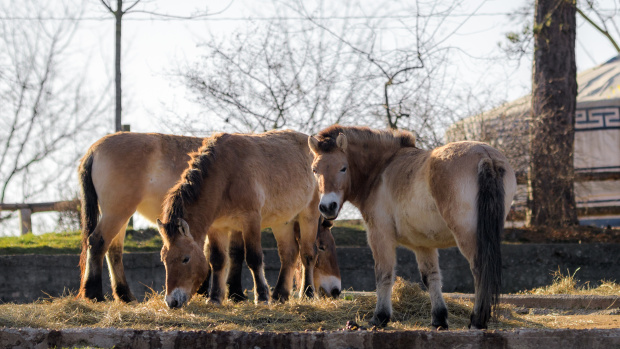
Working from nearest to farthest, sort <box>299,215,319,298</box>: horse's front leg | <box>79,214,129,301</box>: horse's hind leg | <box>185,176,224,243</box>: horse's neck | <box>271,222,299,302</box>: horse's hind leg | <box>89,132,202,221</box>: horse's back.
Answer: <box>185,176,224,243</box>: horse's neck
<box>79,214,129,301</box>: horse's hind leg
<box>89,132,202,221</box>: horse's back
<box>271,222,299,302</box>: horse's hind leg
<box>299,215,319,298</box>: horse's front leg

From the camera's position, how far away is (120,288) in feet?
26.0

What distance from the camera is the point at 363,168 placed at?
6.05m

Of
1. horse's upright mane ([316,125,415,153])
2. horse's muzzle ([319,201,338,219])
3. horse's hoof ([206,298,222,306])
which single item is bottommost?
horse's hoof ([206,298,222,306])

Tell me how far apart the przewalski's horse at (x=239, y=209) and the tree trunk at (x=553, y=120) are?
5.32 m

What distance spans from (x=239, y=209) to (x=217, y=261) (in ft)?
2.32

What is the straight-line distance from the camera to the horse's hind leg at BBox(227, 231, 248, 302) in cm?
791

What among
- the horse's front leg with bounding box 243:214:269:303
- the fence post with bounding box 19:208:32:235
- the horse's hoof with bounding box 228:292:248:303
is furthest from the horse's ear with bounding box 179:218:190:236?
the fence post with bounding box 19:208:32:235

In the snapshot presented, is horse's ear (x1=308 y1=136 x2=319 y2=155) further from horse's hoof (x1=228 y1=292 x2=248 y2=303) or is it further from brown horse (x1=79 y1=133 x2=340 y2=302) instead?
horse's hoof (x1=228 y1=292 x2=248 y2=303)

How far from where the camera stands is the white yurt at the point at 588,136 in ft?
41.7

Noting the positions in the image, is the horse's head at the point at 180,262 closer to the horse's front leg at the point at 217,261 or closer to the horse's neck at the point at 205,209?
the horse's neck at the point at 205,209

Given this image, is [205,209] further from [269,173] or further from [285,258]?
[285,258]

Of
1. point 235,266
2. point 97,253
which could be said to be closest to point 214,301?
point 235,266

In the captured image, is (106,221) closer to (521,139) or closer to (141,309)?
(141,309)

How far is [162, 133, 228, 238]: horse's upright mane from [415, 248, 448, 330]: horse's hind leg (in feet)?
7.17
